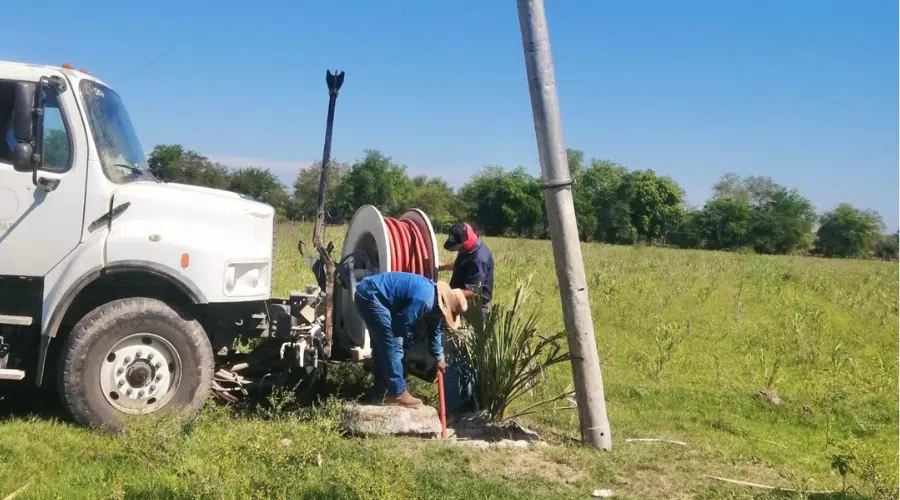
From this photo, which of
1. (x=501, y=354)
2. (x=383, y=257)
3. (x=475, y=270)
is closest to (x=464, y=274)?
(x=475, y=270)

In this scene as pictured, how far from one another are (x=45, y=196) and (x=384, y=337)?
286 cm

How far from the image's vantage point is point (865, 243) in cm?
8612

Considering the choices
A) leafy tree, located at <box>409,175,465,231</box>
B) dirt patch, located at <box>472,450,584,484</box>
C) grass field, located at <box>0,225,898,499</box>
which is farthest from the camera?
leafy tree, located at <box>409,175,465,231</box>

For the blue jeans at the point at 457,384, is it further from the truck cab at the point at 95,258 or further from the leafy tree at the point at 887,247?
the leafy tree at the point at 887,247

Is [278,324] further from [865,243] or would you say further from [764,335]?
[865,243]

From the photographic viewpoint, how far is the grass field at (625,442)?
173 inches

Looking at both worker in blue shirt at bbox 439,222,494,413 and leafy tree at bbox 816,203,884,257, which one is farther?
leafy tree at bbox 816,203,884,257

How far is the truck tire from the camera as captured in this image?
5391mm

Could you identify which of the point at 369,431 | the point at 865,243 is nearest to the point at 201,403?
the point at 369,431

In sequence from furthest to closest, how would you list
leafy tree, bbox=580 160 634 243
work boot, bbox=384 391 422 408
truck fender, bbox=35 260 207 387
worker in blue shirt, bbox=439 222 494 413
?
leafy tree, bbox=580 160 634 243 → worker in blue shirt, bbox=439 222 494 413 → work boot, bbox=384 391 422 408 → truck fender, bbox=35 260 207 387

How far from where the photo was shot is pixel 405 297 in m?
6.29

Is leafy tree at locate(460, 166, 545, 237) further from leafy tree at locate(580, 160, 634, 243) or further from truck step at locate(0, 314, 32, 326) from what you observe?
truck step at locate(0, 314, 32, 326)

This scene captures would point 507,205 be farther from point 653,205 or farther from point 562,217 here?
point 562,217

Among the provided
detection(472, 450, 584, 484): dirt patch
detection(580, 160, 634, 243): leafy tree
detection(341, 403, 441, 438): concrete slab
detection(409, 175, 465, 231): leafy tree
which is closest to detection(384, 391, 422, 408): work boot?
detection(341, 403, 441, 438): concrete slab
